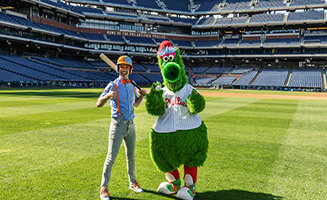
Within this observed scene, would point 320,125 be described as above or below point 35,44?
below

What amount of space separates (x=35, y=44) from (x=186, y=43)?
120ft

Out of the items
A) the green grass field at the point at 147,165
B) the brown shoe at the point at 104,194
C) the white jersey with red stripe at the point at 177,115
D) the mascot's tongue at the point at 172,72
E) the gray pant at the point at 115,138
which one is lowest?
the green grass field at the point at 147,165

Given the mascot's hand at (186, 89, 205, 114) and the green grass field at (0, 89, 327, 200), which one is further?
the green grass field at (0, 89, 327, 200)

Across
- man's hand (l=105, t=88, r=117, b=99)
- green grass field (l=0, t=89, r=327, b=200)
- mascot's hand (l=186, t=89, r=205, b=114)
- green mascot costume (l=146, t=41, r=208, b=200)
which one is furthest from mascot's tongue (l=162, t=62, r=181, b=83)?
green grass field (l=0, t=89, r=327, b=200)

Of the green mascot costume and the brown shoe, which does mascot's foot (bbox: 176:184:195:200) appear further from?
the brown shoe

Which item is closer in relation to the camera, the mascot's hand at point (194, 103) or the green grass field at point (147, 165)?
the mascot's hand at point (194, 103)

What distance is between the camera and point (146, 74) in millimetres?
61156

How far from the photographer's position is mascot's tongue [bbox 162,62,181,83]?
4.07 metres

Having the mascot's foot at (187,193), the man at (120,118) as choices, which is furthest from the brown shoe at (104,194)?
the mascot's foot at (187,193)

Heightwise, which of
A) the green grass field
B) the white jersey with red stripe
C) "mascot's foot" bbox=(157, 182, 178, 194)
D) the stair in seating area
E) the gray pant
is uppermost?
the white jersey with red stripe

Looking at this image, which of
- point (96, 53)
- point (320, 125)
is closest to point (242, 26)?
point (96, 53)

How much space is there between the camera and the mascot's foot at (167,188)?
416cm

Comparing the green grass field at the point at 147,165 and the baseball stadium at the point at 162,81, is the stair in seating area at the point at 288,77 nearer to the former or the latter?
the baseball stadium at the point at 162,81

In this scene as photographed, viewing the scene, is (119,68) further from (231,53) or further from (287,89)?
(231,53)
